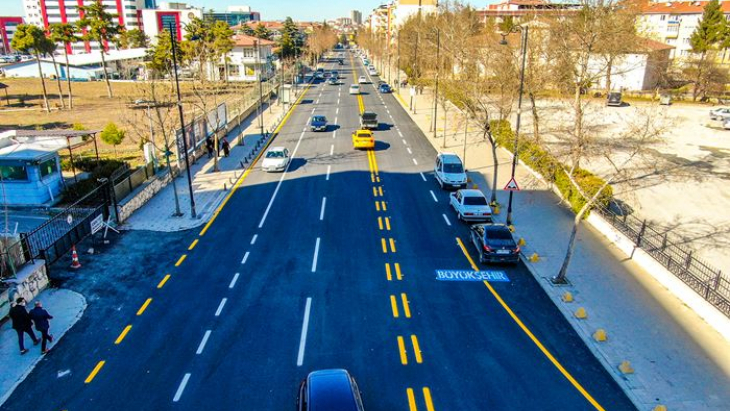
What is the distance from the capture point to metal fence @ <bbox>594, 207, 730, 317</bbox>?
16500 mm

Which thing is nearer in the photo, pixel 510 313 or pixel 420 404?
pixel 420 404

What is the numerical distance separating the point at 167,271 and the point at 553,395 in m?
15.0

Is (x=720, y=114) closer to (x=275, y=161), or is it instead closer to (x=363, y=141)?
(x=363, y=141)

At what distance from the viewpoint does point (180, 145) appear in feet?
112

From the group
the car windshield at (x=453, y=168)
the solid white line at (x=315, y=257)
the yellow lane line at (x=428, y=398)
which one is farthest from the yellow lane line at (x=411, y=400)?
the car windshield at (x=453, y=168)

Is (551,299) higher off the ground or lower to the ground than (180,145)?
lower

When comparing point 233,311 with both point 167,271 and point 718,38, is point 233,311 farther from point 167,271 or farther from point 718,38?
point 718,38

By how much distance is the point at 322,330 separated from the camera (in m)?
16.0

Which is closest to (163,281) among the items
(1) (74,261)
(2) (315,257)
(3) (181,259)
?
(3) (181,259)

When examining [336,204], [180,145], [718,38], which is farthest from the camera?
[718,38]

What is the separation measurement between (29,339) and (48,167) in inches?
580

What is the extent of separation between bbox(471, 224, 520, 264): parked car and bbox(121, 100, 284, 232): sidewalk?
1403cm

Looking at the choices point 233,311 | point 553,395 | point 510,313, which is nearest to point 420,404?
point 553,395

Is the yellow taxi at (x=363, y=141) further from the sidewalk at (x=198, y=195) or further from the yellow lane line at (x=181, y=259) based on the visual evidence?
the yellow lane line at (x=181, y=259)
